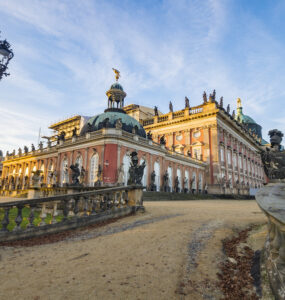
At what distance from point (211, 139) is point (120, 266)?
116 ft

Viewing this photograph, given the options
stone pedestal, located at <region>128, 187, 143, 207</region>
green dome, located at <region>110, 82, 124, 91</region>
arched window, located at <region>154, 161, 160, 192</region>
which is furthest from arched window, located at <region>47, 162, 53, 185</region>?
stone pedestal, located at <region>128, 187, 143, 207</region>

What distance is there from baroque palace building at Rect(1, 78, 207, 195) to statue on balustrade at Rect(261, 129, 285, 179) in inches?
539

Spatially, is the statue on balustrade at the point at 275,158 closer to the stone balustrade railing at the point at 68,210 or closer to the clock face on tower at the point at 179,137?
the stone balustrade railing at the point at 68,210

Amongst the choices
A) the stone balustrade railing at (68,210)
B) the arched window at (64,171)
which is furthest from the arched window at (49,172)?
the stone balustrade railing at (68,210)

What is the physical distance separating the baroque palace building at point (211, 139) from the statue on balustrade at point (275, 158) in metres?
28.0

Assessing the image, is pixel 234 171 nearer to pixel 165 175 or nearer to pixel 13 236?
pixel 165 175

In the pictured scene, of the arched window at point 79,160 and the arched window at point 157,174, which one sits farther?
the arched window at point 157,174

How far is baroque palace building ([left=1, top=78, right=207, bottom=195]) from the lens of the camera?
23.5m

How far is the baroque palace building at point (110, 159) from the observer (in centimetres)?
2345

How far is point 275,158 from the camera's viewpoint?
5629 millimetres

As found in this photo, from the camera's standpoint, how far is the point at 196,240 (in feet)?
16.2

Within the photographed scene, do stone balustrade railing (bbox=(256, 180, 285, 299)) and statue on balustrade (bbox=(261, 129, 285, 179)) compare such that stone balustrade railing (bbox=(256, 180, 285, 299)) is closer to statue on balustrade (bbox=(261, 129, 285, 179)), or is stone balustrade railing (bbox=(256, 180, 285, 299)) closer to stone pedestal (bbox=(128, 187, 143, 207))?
statue on balustrade (bbox=(261, 129, 285, 179))

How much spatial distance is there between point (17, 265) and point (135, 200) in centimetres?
550

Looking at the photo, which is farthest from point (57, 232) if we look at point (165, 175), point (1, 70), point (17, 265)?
point (165, 175)
